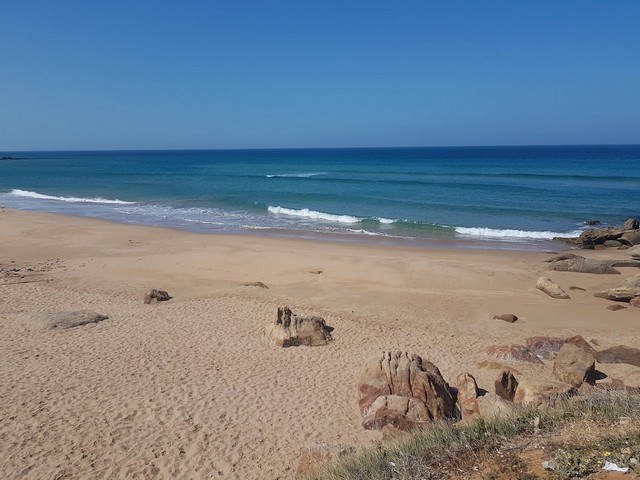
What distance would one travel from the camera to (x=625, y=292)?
43.1 feet

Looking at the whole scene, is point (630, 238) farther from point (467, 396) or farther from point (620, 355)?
point (467, 396)

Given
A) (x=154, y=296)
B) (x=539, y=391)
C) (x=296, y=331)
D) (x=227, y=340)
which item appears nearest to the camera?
(x=539, y=391)

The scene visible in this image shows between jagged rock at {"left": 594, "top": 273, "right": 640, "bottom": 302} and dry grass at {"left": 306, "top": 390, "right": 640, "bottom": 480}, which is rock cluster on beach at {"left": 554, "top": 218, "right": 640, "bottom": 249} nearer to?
jagged rock at {"left": 594, "top": 273, "right": 640, "bottom": 302}

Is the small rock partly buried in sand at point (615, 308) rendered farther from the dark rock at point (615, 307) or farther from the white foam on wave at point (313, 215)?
the white foam on wave at point (313, 215)

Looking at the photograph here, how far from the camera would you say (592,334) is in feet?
36.8

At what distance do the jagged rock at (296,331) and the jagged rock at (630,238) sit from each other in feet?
58.5

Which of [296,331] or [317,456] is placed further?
[296,331]

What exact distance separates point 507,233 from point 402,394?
1926cm

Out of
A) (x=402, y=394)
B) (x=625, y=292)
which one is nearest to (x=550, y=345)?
(x=402, y=394)

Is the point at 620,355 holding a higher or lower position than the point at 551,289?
lower

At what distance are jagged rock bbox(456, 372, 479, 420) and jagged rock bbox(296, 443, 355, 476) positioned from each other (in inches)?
88.2

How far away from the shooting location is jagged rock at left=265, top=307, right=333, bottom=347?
10594mm

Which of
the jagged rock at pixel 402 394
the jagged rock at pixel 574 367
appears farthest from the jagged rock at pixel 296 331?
the jagged rock at pixel 574 367

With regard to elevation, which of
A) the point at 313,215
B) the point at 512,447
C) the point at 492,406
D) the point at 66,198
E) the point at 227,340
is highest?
the point at 512,447
